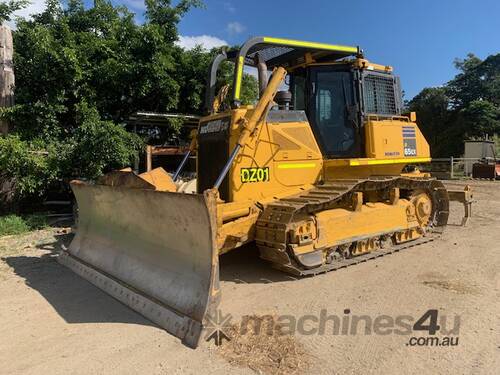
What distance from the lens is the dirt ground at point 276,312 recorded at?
11.4 feet

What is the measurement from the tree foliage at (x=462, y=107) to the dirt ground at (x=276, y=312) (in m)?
26.5

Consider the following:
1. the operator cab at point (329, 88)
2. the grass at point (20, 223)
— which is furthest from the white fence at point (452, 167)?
the grass at point (20, 223)

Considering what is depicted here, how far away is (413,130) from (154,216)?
16.4 ft

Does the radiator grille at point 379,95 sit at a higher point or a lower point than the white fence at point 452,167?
higher

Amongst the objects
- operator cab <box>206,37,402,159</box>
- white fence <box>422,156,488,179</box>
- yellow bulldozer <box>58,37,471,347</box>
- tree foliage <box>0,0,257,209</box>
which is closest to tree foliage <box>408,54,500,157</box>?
white fence <box>422,156,488,179</box>

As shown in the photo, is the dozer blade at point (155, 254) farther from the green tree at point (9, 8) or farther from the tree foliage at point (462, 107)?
the tree foliage at point (462, 107)

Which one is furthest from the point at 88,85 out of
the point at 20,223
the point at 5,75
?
the point at 20,223

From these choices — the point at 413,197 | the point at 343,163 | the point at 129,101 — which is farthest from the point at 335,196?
the point at 129,101

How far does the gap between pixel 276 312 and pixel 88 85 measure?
7.97m

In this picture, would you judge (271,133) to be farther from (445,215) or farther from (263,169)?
(445,215)

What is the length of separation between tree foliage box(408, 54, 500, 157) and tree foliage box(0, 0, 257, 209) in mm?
23862

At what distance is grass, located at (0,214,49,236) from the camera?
869 centimetres

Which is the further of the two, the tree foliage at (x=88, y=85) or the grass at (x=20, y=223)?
the tree foliage at (x=88, y=85)

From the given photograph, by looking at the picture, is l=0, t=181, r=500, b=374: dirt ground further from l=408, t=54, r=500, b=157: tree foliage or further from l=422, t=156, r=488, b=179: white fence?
l=408, t=54, r=500, b=157: tree foliage
